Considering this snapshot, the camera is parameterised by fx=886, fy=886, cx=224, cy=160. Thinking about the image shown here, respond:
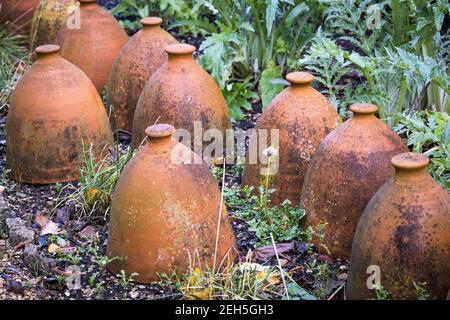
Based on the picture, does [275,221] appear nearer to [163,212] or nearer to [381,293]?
[163,212]

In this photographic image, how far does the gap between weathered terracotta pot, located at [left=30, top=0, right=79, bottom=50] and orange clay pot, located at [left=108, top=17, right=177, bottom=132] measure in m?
1.20

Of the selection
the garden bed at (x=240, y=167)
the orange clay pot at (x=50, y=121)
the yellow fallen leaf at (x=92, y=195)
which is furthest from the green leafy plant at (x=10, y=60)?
the yellow fallen leaf at (x=92, y=195)

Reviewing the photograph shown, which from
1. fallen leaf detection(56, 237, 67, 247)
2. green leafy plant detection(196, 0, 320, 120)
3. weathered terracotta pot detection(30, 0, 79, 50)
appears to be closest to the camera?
fallen leaf detection(56, 237, 67, 247)

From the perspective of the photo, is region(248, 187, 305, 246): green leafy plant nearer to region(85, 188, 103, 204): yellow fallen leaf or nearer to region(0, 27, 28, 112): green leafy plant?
region(85, 188, 103, 204): yellow fallen leaf

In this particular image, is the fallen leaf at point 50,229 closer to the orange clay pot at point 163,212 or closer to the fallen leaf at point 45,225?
the fallen leaf at point 45,225

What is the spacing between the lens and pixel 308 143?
4336 mm

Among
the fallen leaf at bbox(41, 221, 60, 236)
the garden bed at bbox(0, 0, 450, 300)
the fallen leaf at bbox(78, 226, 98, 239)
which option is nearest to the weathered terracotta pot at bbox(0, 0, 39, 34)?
the garden bed at bbox(0, 0, 450, 300)

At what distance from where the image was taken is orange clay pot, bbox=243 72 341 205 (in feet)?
14.2

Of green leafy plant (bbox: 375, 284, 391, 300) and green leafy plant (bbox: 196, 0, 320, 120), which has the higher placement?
green leafy plant (bbox: 196, 0, 320, 120)

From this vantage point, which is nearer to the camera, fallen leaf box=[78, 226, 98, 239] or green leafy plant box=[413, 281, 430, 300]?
green leafy plant box=[413, 281, 430, 300]

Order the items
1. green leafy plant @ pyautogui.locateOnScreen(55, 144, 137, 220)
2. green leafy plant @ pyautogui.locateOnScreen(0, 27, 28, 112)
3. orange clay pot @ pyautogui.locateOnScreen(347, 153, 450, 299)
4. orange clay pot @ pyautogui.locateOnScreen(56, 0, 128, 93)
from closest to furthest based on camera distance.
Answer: orange clay pot @ pyautogui.locateOnScreen(347, 153, 450, 299) → green leafy plant @ pyautogui.locateOnScreen(55, 144, 137, 220) → orange clay pot @ pyautogui.locateOnScreen(56, 0, 128, 93) → green leafy plant @ pyautogui.locateOnScreen(0, 27, 28, 112)

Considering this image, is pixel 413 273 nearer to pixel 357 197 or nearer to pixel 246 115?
pixel 357 197

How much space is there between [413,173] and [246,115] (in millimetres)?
2586

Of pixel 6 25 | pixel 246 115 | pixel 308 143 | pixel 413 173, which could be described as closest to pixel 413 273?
pixel 413 173
